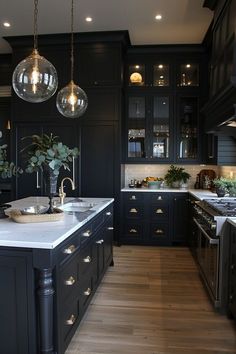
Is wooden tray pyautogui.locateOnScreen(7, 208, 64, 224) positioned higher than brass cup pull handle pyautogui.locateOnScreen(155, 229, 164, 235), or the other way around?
wooden tray pyautogui.locateOnScreen(7, 208, 64, 224)

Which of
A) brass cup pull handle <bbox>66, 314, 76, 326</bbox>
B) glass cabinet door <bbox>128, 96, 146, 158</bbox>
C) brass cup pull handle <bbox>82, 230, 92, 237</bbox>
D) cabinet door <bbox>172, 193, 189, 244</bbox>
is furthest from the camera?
glass cabinet door <bbox>128, 96, 146, 158</bbox>

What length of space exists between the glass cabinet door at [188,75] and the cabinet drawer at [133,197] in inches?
80.7

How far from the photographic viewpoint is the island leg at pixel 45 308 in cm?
185

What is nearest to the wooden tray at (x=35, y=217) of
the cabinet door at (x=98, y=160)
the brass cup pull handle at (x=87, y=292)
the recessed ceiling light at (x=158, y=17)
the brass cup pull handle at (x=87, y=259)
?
the brass cup pull handle at (x=87, y=259)

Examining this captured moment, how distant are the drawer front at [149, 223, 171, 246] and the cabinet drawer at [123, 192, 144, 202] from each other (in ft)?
1.61

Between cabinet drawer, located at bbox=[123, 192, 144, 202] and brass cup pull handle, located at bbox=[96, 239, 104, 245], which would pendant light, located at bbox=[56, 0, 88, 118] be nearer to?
brass cup pull handle, located at bbox=[96, 239, 104, 245]

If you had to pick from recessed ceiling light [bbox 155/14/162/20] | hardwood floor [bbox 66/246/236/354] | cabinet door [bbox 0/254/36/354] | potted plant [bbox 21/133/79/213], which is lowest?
hardwood floor [bbox 66/246/236/354]

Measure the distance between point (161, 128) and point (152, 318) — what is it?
3.42 meters

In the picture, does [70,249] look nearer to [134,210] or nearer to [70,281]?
[70,281]

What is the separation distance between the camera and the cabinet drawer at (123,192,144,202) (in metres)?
5.18

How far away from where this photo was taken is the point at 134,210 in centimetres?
521

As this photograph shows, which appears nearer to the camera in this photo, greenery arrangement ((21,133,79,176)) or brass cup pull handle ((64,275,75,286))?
brass cup pull handle ((64,275,75,286))

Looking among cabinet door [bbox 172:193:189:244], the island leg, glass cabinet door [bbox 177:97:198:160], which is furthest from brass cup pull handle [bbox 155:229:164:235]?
the island leg

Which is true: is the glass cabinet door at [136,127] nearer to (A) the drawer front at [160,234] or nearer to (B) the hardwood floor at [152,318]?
(A) the drawer front at [160,234]
